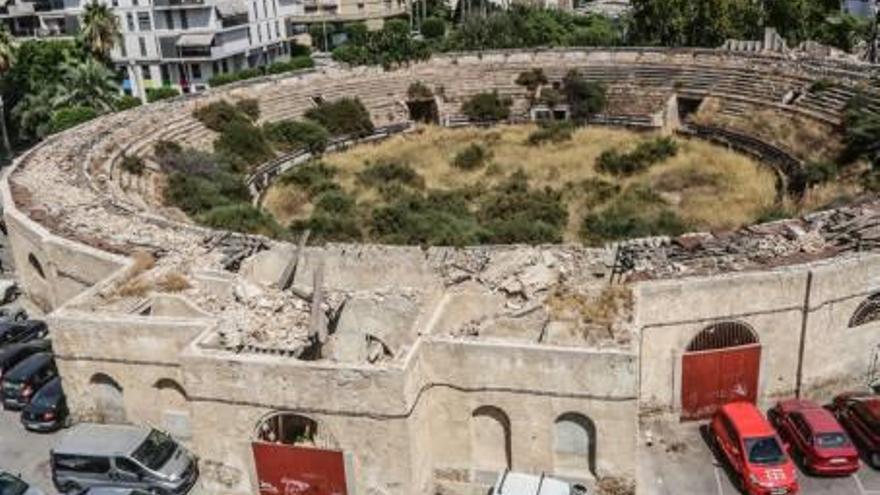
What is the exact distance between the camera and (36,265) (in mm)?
32969

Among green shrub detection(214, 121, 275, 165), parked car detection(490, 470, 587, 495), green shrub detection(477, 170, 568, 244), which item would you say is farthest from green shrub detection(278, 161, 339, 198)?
parked car detection(490, 470, 587, 495)

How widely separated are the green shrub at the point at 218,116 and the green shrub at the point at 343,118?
15.9 feet

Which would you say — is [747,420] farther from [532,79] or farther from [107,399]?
[532,79]

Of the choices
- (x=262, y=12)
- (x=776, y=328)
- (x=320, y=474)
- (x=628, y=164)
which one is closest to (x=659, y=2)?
(x=628, y=164)

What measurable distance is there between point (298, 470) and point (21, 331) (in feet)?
51.5

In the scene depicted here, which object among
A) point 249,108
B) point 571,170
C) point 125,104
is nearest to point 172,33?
point 125,104

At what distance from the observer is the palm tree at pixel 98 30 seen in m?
55.8

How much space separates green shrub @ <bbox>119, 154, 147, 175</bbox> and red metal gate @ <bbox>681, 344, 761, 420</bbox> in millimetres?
30841

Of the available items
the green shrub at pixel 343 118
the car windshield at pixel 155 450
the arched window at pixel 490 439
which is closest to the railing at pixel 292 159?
the green shrub at pixel 343 118

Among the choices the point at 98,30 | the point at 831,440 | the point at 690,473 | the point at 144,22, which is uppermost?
the point at 98,30

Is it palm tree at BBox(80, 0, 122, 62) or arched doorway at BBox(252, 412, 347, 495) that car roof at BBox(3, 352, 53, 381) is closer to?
arched doorway at BBox(252, 412, 347, 495)

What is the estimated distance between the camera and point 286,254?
2708 centimetres

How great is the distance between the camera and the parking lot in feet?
69.5

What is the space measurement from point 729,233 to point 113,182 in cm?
2756
